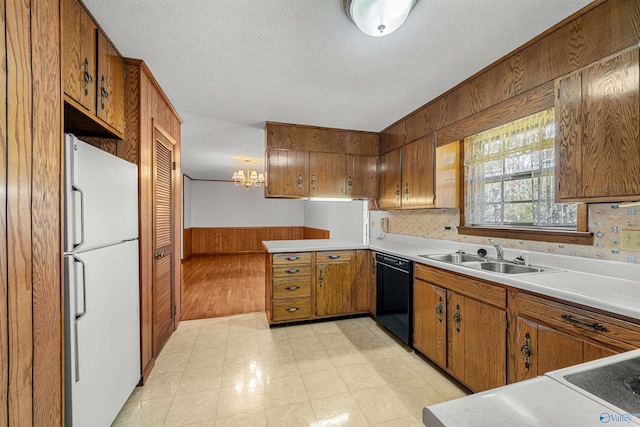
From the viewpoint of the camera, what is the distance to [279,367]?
2236 mm

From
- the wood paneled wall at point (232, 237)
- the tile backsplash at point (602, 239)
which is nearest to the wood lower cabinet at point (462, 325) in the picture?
the tile backsplash at point (602, 239)

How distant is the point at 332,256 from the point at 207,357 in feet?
5.11

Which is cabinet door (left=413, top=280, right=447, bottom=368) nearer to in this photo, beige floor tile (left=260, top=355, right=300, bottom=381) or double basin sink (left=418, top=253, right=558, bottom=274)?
double basin sink (left=418, top=253, right=558, bottom=274)

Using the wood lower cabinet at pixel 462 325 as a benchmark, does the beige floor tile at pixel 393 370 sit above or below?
below

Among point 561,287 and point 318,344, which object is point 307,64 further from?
point 318,344

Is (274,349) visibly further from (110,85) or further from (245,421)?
(110,85)

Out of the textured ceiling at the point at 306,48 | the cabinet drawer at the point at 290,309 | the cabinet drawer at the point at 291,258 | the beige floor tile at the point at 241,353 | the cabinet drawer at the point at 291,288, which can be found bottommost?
the beige floor tile at the point at 241,353

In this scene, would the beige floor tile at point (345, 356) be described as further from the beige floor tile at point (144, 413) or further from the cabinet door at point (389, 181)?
the cabinet door at point (389, 181)

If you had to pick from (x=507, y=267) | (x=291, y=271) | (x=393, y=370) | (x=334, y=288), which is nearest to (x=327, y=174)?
(x=291, y=271)

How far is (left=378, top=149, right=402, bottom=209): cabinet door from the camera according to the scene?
3.28 metres

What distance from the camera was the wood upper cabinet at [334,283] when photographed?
3.09 m

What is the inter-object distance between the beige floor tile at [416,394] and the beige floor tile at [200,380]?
1323 mm

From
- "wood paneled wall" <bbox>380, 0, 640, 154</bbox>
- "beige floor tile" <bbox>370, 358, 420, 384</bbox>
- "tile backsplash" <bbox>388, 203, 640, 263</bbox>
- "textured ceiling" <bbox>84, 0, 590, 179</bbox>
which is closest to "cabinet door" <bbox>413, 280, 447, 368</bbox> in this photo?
"beige floor tile" <bbox>370, 358, 420, 384</bbox>
